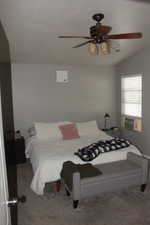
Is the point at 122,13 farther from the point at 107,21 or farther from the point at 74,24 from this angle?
the point at 74,24

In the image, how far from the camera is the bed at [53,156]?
107 inches


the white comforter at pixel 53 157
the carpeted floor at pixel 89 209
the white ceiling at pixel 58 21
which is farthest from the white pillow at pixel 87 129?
the white ceiling at pixel 58 21

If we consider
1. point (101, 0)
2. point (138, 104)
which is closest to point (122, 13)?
point (101, 0)

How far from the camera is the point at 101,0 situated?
2213 mm

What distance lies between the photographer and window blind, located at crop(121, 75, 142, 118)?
14.1 feet

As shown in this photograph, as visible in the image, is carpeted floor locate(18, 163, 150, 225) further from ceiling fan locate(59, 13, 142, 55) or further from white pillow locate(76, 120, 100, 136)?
ceiling fan locate(59, 13, 142, 55)

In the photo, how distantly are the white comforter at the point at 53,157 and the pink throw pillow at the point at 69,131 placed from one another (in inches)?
7.7

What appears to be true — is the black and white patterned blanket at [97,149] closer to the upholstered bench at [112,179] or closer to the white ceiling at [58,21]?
the upholstered bench at [112,179]

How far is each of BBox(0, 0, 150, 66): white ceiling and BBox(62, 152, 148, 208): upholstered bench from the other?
82.8 inches

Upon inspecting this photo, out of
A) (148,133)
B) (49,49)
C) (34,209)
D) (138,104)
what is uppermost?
(49,49)

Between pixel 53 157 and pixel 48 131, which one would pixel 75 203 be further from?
pixel 48 131

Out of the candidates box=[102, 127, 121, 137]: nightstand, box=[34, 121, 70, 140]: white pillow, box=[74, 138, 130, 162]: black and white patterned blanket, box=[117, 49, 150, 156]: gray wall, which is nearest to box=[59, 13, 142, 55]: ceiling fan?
box=[74, 138, 130, 162]: black and white patterned blanket

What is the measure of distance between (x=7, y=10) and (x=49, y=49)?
136cm

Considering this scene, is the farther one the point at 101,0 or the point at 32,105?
the point at 32,105
